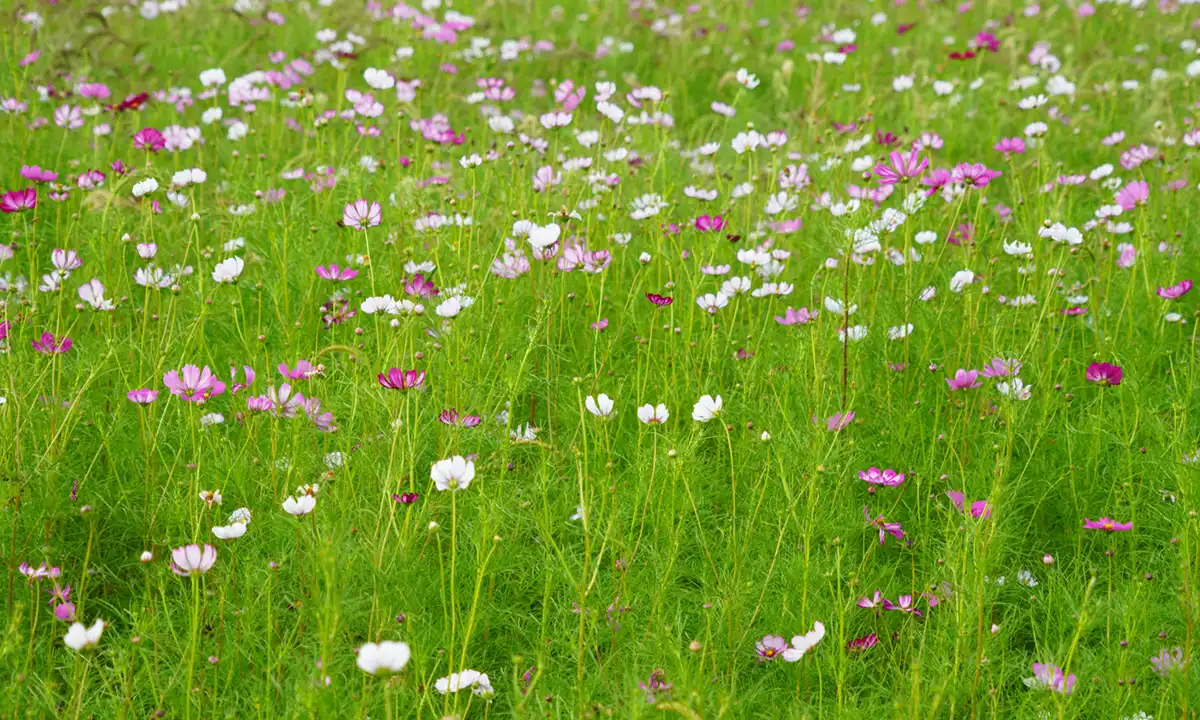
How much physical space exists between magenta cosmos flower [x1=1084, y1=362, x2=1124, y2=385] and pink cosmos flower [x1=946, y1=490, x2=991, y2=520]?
399mm

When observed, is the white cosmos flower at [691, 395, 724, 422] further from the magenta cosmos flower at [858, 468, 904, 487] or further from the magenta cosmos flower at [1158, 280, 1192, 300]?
the magenta cosmos flower at [1158, 280, 1192, 300]

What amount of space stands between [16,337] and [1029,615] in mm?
2191

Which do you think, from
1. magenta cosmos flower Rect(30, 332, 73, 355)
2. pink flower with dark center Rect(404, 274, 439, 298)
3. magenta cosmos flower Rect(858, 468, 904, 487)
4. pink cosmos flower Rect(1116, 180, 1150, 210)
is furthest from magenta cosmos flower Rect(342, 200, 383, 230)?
pink cosmos flower Rect(1116, 180, 1150, 210)

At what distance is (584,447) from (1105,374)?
108cm

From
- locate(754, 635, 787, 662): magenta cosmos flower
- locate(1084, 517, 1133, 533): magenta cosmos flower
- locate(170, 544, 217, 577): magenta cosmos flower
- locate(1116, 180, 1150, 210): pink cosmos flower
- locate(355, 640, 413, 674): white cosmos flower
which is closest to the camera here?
locate(355, 640, 413, 674): white cosmos flower

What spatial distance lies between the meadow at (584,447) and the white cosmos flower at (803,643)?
4 cm

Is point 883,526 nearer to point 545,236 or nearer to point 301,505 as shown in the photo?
point 545,236

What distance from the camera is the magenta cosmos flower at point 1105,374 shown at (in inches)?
91.0

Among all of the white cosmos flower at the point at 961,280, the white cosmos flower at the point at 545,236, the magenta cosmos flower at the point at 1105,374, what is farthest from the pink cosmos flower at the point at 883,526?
the white cosmos flower at the point at 545,236

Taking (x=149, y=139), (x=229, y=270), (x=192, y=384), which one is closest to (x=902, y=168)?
(x=229, y=270)

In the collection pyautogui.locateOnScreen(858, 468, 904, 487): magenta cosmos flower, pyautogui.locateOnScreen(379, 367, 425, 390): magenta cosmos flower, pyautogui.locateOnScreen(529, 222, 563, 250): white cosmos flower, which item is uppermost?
pyautogui.locateOnScreen(529, 222, 563, 250): white cosmos flower

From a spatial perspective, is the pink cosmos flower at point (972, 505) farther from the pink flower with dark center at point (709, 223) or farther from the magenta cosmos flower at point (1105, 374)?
the pink flower with dark center at point (709, 223)

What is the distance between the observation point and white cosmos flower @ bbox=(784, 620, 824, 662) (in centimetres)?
177

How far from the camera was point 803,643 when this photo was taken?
5.87ft
